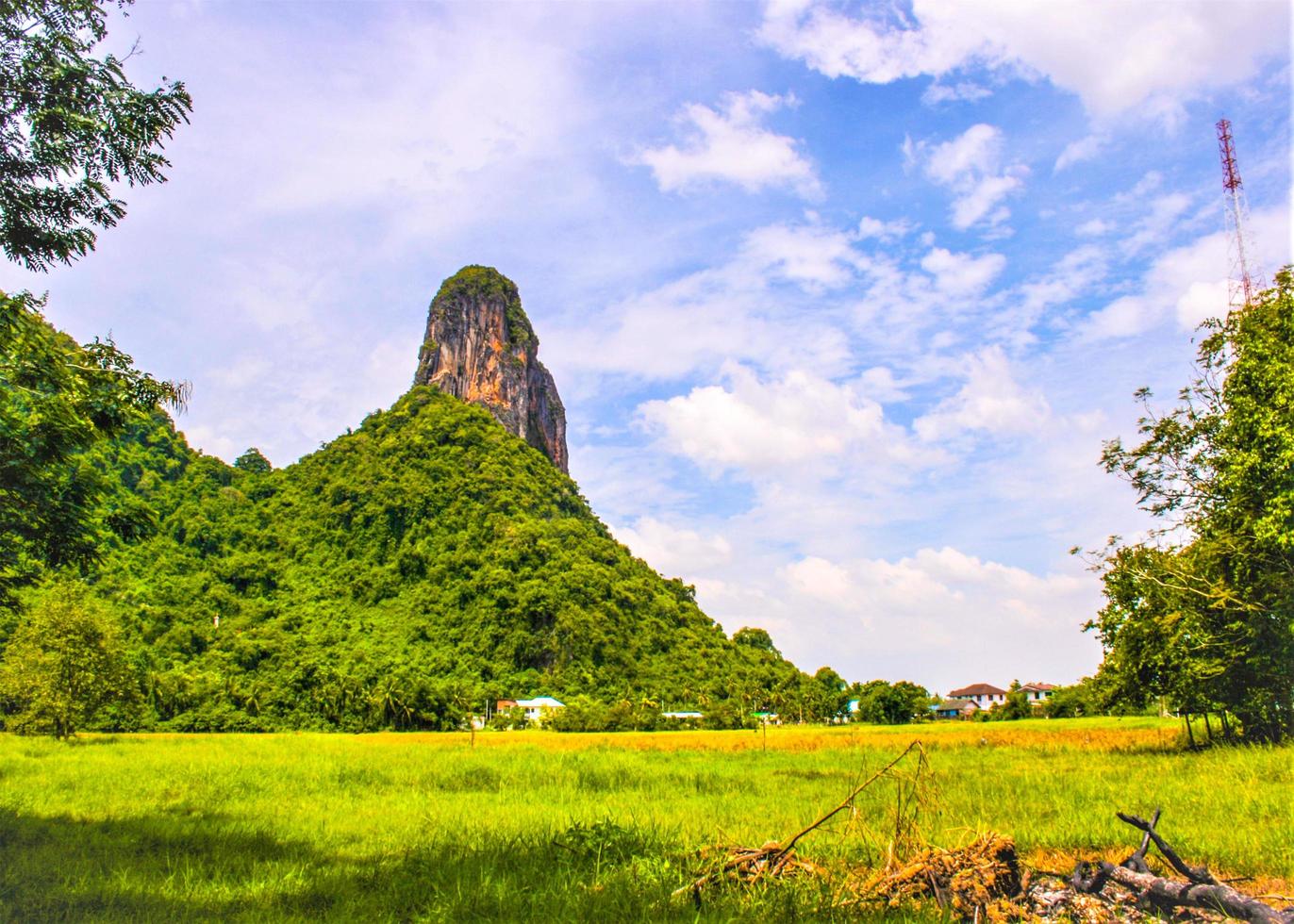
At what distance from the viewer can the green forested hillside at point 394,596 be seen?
46219 millimetres

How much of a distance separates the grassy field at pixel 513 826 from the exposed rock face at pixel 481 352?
8211cm

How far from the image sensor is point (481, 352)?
315 feet

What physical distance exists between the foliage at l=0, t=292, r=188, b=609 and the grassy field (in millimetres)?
2273

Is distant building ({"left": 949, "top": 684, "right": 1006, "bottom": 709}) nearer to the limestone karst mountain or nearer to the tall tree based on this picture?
the limestone karst mountain

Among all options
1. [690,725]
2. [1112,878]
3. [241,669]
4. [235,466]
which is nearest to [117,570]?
[241,669]

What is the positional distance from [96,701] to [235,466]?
72.7 meters

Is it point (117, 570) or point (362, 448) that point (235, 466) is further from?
point (117, 570)

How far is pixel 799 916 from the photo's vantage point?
164 inches

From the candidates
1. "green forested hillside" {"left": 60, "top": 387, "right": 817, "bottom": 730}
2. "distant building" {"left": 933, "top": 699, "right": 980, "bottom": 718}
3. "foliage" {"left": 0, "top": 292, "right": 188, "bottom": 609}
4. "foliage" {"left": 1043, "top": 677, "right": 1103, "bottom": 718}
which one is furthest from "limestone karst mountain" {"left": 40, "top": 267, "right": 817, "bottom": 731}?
"foliage" {"left": 0, "top": 292, "right": 188, "bottom": 609}

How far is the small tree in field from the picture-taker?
22.3 m

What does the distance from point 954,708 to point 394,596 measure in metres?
57.5

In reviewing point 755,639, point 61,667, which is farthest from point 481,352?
point 61,667

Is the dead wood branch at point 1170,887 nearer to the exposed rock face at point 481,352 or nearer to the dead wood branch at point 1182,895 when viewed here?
the dead wood branch at point 1182,895

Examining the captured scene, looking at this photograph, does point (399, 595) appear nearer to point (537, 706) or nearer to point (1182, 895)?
point (537, 706)
